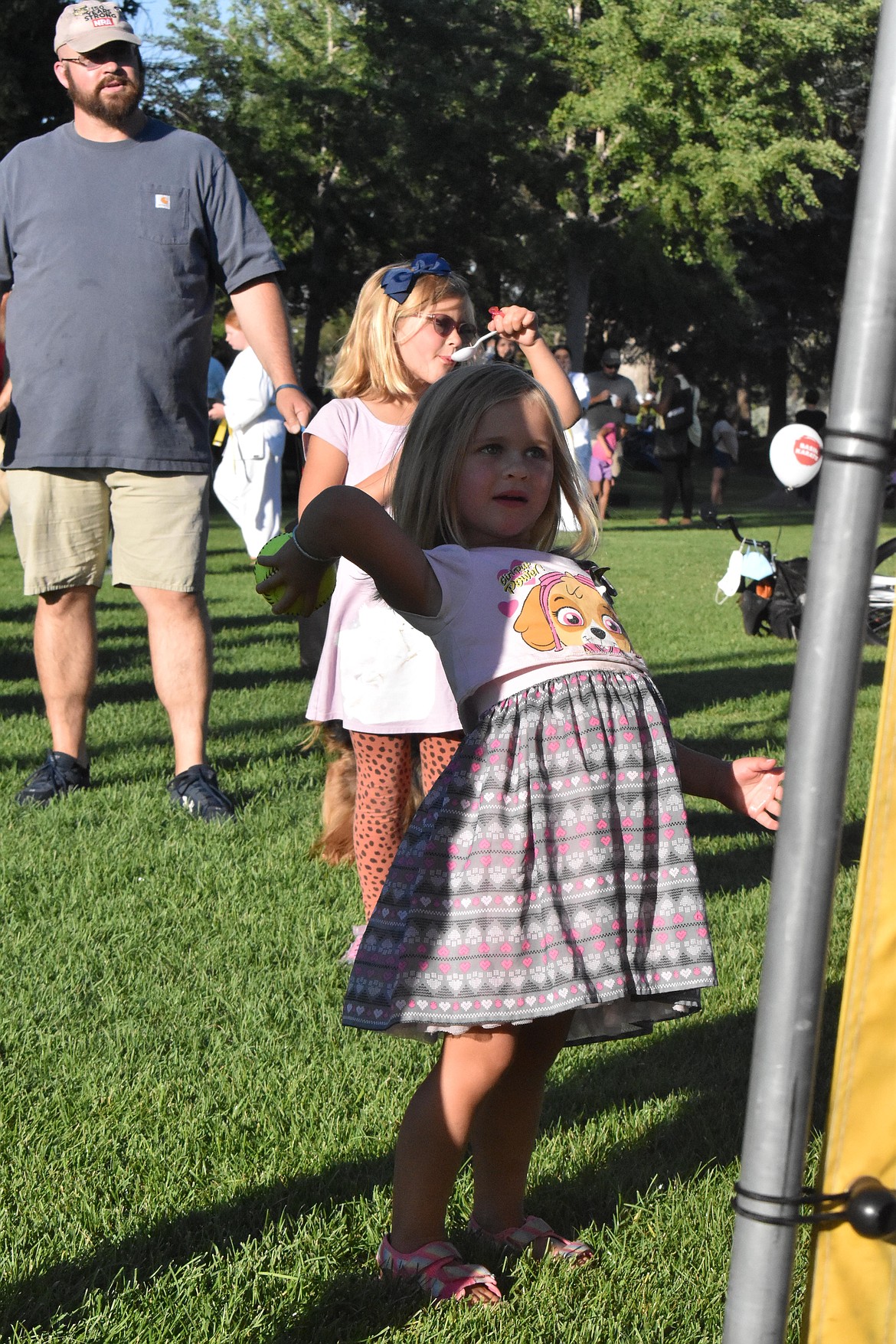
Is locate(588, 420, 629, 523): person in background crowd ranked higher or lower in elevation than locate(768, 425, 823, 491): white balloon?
higher

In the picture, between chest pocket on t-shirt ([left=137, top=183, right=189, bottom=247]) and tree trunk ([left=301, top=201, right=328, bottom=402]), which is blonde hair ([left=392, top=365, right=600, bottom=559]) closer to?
chest pocket on t-shirt ([left=137, top=183, right=189, bottom=247])

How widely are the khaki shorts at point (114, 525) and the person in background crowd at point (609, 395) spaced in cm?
1452

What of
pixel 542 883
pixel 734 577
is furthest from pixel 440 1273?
pixel 734 577

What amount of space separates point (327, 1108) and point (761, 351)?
4788cm

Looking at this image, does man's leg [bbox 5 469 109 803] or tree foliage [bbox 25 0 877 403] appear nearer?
man's leg [bbox 5 469 109 803]

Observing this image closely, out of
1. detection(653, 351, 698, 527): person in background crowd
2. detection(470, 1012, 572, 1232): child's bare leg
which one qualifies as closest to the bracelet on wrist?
detection(470, 1012, 572, 1232): child's bare leg

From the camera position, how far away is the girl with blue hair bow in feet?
12.0

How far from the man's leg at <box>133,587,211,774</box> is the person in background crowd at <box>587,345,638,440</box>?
47.6 feet

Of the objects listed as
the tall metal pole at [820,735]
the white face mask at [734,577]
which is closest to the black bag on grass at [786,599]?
the white face mask at [734,577]

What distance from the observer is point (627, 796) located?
225 centimetres

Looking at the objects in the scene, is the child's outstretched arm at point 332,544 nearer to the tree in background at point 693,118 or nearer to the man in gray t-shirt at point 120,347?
the man in gray t-shirt at point 120,347

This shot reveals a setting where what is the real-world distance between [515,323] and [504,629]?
1332mm

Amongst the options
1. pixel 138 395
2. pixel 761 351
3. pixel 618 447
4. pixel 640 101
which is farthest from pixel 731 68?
pixel 138 395

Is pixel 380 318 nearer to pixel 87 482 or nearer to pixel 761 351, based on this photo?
pixel 87 482
